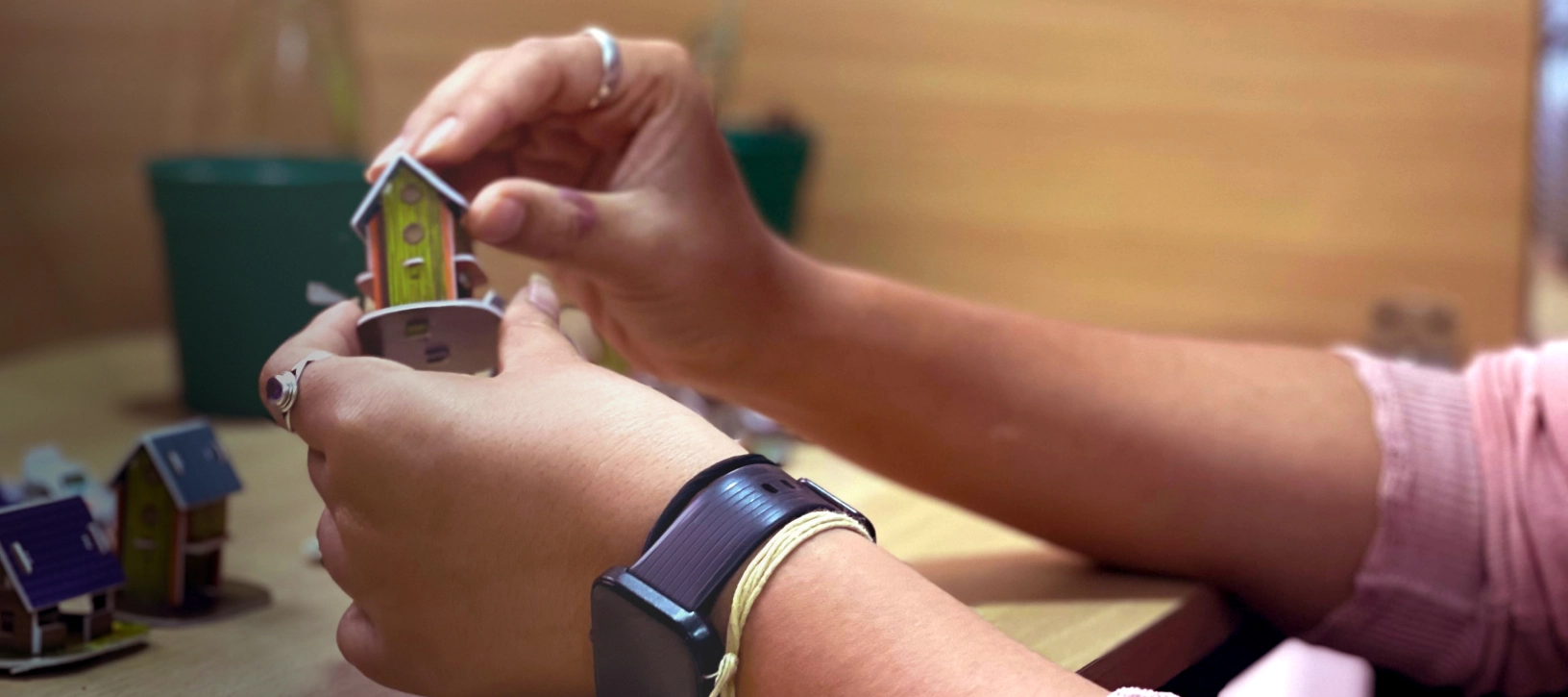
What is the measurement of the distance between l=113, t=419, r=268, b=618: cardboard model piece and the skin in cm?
10

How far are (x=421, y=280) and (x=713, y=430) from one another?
112 mm

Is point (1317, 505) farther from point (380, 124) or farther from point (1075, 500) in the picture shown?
point (380, 124)

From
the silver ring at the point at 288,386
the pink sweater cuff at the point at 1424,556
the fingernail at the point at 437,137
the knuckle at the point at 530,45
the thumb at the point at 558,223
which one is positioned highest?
the knuckle at the point at 530,45

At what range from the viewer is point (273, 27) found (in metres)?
1.19

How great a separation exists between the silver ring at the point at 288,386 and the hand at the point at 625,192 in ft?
0.24

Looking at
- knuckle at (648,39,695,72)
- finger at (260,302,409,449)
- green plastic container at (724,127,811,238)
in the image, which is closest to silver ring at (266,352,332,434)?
finger at (260,302,409,449)

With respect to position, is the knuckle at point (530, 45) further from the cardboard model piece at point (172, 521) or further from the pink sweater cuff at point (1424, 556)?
the pink sweater cuff at point (1424, 556)

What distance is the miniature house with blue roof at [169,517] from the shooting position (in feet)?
1.58

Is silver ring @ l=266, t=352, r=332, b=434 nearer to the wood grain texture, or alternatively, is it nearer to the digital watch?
the digital watch

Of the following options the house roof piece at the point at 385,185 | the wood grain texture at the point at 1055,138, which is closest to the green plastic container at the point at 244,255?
the house roof piece at the point at 385,185

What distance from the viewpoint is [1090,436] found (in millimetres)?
583

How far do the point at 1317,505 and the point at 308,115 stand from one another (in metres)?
0.97

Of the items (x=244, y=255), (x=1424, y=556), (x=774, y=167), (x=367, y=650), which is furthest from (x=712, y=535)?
(x=774, y=167)

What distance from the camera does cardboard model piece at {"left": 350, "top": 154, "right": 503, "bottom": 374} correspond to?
1.34 feet
